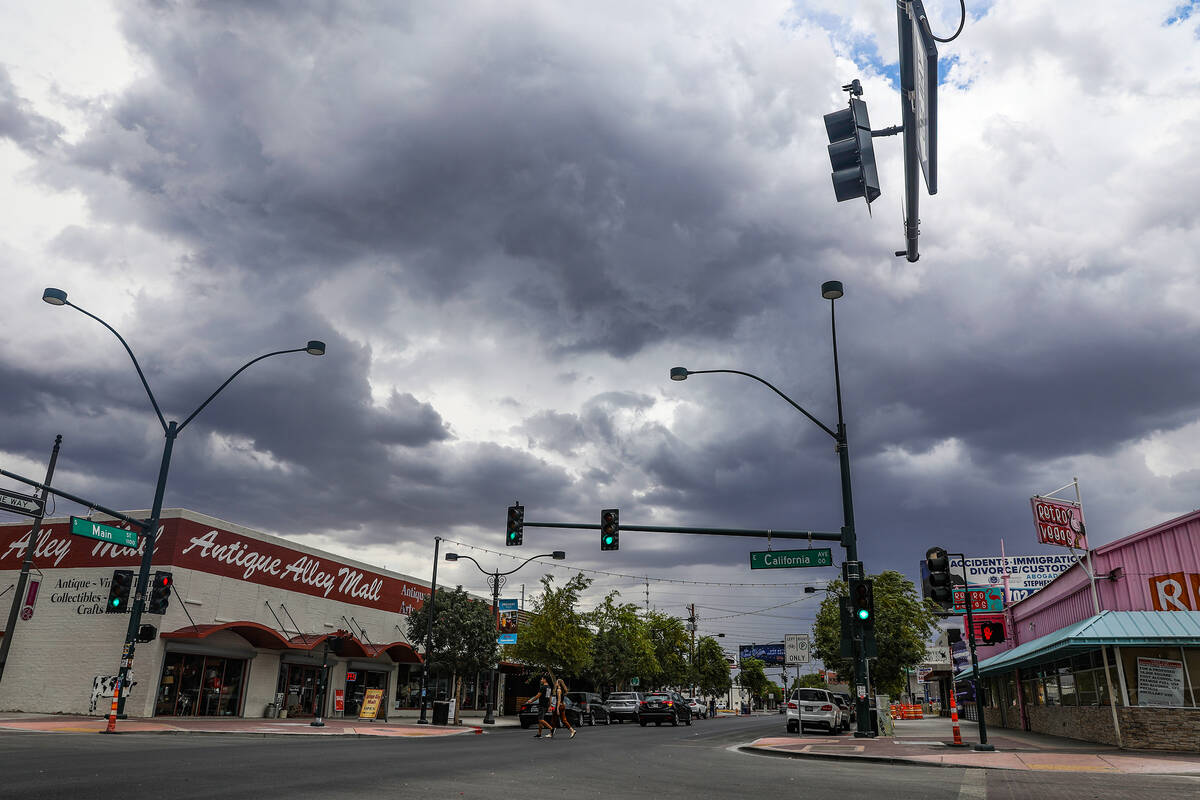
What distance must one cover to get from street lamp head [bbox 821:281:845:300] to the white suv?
17.3 m

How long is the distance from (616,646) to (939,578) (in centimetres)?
4572

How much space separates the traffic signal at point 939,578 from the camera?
1762 cm

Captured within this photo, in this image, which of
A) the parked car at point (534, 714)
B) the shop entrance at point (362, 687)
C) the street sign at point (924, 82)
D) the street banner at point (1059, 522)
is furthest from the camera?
the shop entrance at point (362, 687)

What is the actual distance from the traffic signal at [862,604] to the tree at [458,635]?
25.8 metres

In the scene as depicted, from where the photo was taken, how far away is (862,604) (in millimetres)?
19609

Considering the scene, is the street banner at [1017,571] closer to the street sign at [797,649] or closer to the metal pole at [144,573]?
the street sign at [797,649]

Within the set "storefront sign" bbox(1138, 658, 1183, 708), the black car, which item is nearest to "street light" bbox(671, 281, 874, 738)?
"storefront sign" bbox(1138, 658, 1183, 708)

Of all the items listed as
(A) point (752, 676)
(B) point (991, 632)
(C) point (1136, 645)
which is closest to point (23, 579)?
(B) point (991, 632)

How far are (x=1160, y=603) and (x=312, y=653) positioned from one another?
106 feet

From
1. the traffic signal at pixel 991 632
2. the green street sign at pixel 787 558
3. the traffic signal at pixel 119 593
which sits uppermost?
the green street sign at pixel 787 558

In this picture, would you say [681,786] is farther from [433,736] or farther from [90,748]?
[433,736]

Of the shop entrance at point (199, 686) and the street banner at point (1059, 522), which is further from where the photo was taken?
the shop entrance at point (199, 686)

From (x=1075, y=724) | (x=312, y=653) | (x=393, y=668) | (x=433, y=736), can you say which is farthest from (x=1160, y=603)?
(x=393, y=668)

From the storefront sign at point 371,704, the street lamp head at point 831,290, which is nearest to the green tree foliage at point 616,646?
the storefront sign at point 371,704
